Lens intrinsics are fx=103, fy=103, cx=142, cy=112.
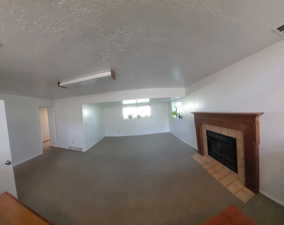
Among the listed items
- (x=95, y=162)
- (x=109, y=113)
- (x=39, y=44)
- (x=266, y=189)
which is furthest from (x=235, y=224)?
(x=109, y=113)

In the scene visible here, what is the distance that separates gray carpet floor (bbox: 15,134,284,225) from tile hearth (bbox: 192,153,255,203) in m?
0.10

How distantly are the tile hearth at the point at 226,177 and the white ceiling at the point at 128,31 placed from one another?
231 centimetres

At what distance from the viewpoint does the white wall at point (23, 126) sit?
3227 mm

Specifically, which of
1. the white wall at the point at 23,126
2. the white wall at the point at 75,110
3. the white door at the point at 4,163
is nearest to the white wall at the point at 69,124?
the white wall at the point at 75,110

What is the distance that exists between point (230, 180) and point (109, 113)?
6.09 m

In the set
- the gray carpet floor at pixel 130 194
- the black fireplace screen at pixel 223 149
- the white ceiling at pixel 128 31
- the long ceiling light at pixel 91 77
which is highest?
the white ceiling at pixel 128 31

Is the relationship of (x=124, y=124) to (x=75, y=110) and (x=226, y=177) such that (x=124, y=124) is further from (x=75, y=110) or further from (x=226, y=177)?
(x=226, y=177)

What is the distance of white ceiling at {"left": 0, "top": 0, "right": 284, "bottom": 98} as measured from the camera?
2.62ft

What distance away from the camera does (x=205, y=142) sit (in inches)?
119

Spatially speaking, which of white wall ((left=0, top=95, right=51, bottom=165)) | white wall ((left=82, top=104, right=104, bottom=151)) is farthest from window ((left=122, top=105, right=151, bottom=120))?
white wall ((left=0, top=95, right=51, bottom=165))

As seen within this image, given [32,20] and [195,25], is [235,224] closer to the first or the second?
[195,25]

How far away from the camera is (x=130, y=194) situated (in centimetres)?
189

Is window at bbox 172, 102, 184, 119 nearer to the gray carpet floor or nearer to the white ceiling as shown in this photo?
the gray carpet floor

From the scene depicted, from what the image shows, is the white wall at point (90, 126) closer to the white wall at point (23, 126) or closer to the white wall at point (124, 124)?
the white wall at point (124, 124)
